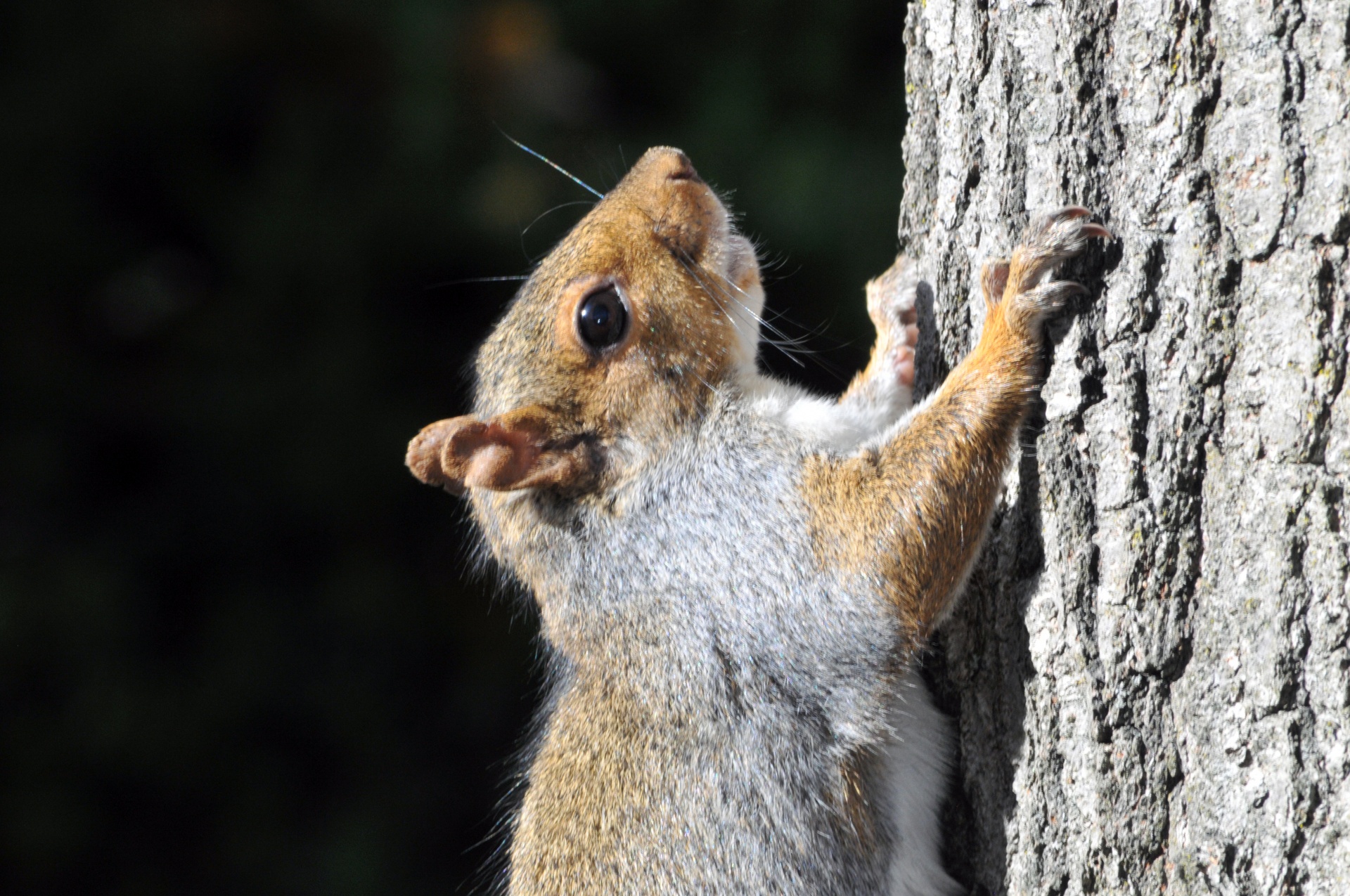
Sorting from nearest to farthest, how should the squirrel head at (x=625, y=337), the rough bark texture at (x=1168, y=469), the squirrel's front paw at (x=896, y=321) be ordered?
the rough bark texture at (x=1168, y=469) < the squirrel head at (x=625, y=337) < the squirrel's front paw at (x=896, y=321)

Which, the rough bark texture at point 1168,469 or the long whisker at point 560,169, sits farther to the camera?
the long whisker at point 560,169

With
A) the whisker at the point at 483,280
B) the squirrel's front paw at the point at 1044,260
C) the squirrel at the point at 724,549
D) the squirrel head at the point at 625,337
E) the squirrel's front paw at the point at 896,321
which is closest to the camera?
the squirrel's front paw at the point at 1044,260

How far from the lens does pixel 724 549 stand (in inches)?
68.7

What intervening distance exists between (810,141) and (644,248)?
5.91 feet

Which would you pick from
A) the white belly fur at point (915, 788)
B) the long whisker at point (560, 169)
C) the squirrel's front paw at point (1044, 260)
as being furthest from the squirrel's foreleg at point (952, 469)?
the long whisker at point (560, 169)

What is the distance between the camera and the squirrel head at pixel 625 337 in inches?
73.0

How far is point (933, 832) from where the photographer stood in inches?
67.4

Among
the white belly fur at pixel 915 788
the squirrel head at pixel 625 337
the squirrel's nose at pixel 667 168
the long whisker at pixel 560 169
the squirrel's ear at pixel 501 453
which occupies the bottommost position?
the white belly fur at pixel 915 788

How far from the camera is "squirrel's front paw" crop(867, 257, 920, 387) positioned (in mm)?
1987

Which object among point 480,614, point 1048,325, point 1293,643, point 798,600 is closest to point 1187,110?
point 1048,325

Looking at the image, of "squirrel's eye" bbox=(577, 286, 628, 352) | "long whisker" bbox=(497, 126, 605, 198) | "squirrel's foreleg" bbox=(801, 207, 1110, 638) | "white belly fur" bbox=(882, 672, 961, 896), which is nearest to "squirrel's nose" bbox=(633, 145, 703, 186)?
"long whisker" bbox=(497, 126, 605, 198)

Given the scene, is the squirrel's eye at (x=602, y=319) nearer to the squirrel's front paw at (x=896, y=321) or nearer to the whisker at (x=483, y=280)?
the whisker at (x=483, y=280)

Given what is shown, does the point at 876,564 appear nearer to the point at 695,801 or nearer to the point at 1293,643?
the point at 695,801

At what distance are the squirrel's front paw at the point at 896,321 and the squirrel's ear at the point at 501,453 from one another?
0.55m
